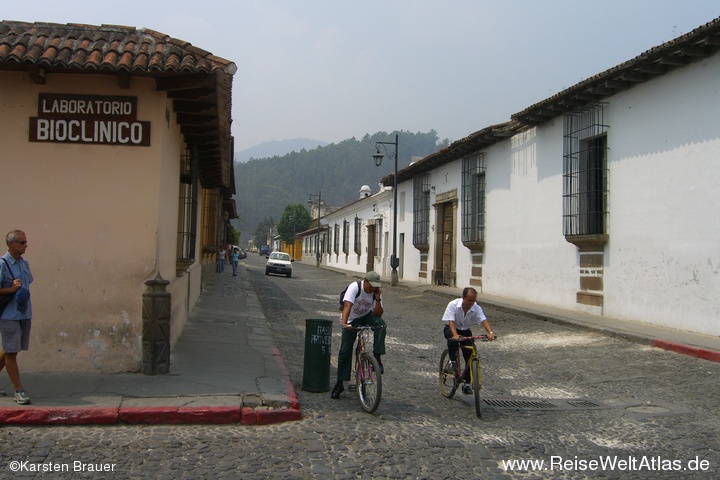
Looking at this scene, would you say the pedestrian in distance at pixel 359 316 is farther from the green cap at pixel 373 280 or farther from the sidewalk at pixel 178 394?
the sidewalk at pixel 178 394

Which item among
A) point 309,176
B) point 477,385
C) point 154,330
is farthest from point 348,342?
point 309,176

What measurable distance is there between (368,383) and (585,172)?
10.2 metres

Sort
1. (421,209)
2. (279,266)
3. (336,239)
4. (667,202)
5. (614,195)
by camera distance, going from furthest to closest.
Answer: (336,239)
(279,266)
(421,209)
(614,195)
(667,202)

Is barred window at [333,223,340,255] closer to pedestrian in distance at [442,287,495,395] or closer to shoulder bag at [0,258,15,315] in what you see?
pedestrian in distance at [442,287,495,395]

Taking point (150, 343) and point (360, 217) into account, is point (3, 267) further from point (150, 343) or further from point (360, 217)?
point (360, 217)

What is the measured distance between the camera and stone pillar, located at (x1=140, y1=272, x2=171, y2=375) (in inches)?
275

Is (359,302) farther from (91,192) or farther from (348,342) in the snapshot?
(91,192)

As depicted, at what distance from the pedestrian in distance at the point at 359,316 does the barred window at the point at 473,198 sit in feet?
47.9

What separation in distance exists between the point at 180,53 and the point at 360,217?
35.2 metres

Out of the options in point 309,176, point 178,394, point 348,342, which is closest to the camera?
point 178,394

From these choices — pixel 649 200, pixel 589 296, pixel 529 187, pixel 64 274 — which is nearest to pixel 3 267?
pixel 64 274

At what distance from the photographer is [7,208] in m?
6.92

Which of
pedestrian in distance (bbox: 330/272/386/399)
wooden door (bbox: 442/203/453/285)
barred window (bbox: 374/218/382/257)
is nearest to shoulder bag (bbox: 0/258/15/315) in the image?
pedestrian in distance (bbox: 330/272/386/399)

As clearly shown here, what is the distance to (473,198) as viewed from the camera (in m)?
21.7
